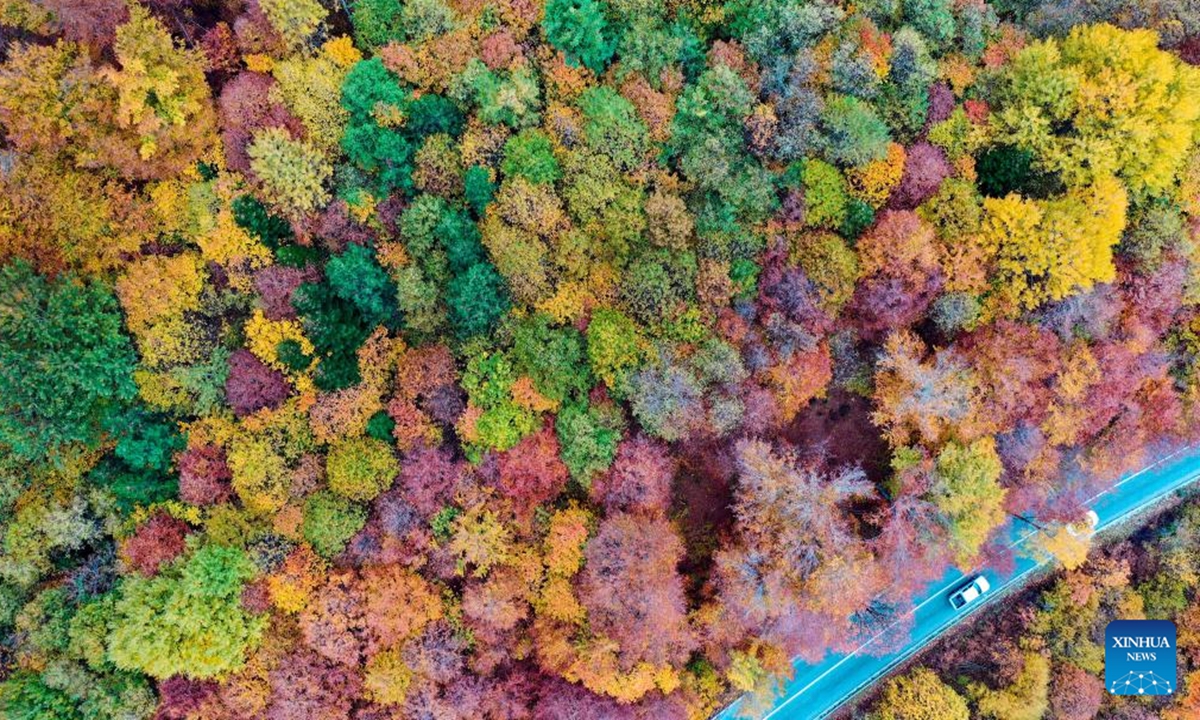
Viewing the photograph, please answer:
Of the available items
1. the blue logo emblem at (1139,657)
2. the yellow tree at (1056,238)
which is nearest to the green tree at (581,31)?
the yellow tree at (1056,238)

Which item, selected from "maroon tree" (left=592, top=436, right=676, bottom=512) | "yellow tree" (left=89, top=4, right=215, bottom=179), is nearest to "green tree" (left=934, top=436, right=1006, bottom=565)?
"maroon tree" (left=592, top=436, right=676, bottom=512)

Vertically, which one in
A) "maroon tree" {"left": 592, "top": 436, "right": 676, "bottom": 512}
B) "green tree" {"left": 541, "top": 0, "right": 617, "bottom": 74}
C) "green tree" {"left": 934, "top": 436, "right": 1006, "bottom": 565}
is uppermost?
"green tree" {"left": 541, "top": 0, "right": 617, "bottom": 74}

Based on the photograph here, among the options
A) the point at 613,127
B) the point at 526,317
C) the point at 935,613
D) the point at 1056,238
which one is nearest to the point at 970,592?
the point at 935,613

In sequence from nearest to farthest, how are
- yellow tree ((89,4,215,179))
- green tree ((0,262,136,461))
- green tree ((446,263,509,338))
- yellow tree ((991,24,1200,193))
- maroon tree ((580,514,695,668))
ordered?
yellow tree ((89,4,215,179)) → green tree ((0,262,136,461)) → yellow tree ((991,24,1200,193)) → green tree ((446,263,509,338)) → maroon tree ((580,514,695,668))

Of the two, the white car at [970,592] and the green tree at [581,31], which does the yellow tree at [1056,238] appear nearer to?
the white car at [970,592]

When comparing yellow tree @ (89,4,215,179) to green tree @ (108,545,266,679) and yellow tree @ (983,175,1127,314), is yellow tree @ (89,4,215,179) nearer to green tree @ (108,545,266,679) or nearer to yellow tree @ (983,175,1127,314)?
green tree @ (108,545,266,679)

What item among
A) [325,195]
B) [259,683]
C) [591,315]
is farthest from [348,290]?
[259,683]

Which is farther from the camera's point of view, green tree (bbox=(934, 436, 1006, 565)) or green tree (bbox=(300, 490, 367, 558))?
green tree (bbox=(300, 490, 367, 558))
